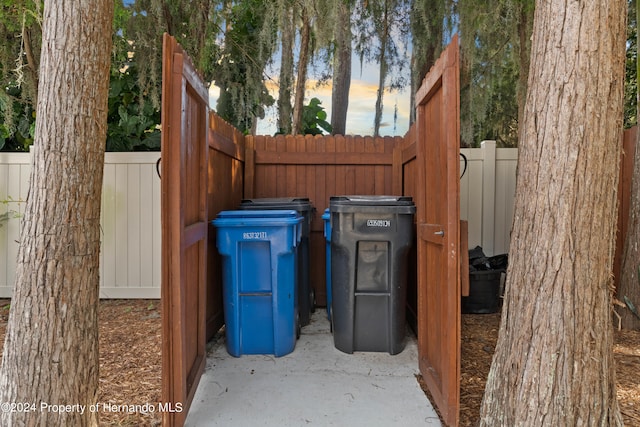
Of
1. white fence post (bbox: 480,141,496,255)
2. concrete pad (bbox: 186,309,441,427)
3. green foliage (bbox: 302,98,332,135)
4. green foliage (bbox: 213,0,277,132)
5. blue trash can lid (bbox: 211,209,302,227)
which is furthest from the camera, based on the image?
green foliage (bbox: 302,98,332,135)

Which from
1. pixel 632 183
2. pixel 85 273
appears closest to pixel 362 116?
pixel 632 183

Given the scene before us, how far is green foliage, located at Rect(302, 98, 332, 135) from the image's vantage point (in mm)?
6797

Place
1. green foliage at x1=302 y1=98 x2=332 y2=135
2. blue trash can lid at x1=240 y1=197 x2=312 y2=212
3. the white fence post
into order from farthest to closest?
1. green foliage at x1=302 y1=98 x2=332 y2=135
2. the white fence post
3. blue trash can lid at x1=240 y1=197 x2=312 y2=212

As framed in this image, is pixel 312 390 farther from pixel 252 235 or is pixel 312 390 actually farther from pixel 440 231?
pixel 440 231

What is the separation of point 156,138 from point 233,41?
1613 millimetres

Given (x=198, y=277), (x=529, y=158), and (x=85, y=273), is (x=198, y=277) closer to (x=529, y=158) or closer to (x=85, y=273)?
(x=85, y=273)

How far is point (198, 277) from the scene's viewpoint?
9.06ft

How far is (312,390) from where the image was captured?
2641 millimetres

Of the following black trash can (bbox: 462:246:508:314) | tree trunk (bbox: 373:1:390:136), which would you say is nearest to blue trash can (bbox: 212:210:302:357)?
black trash can (bbox: 462:246:508:314)

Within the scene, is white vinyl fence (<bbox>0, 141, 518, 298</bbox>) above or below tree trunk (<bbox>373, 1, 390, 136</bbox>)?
below

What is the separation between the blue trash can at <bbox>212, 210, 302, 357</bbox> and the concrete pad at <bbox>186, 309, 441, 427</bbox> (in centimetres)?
16

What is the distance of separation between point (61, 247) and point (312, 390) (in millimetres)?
1669

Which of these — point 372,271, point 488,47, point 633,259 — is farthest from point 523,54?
point 372,271

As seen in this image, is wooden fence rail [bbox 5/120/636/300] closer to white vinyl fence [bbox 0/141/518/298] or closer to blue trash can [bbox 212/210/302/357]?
white vinyl fence [bbox 0/141/518/298]
